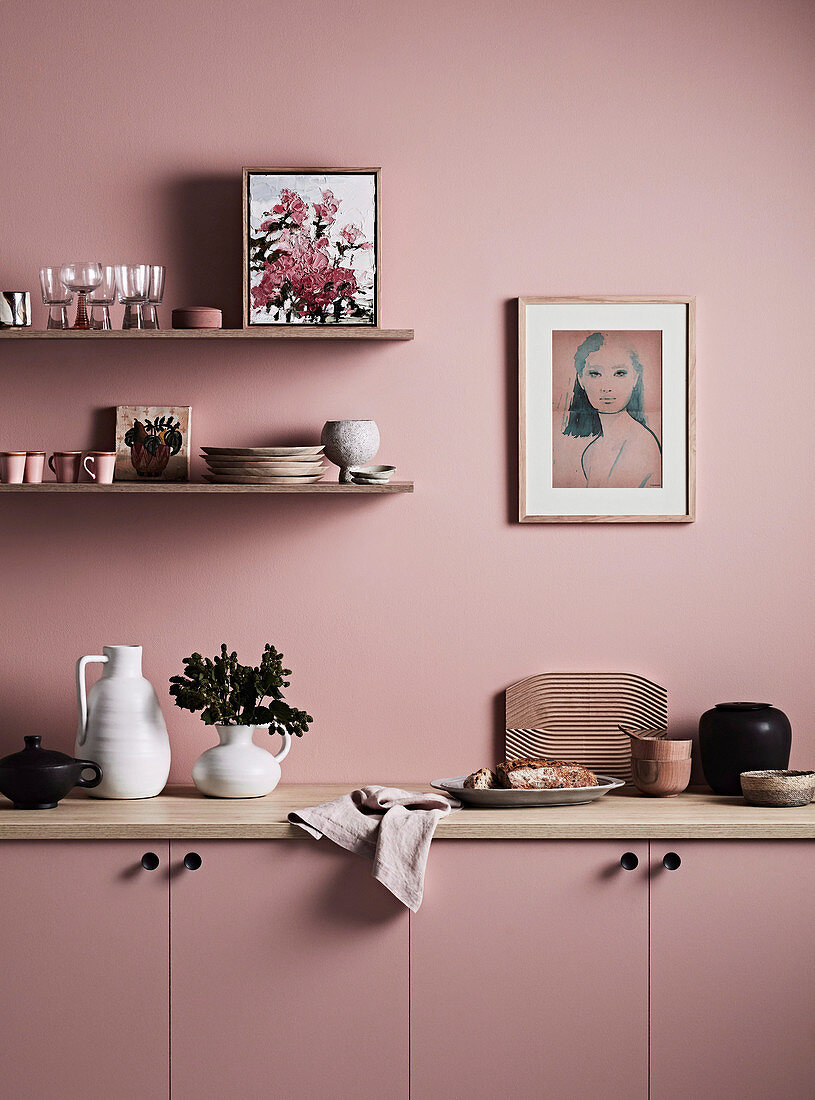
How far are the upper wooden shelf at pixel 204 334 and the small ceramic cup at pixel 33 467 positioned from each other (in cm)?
27

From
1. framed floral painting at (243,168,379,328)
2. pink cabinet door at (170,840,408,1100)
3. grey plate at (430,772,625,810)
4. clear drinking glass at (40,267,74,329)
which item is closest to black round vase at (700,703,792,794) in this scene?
grey plate at (430,772,625,810)

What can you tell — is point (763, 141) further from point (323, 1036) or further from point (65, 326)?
point (323, 1036)

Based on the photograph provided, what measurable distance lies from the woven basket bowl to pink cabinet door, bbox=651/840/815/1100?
151mm

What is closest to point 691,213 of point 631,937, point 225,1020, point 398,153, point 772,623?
point 398,153

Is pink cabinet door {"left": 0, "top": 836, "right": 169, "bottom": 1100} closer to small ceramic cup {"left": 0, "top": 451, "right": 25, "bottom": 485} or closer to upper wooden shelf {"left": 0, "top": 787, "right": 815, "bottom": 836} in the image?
upper wooden shelf {"left": 0, "top": 787, "right": 815, "bottom": 836}

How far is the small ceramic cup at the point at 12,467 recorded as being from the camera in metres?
2.57

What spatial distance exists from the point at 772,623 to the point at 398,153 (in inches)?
58.0

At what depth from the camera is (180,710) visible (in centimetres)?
272

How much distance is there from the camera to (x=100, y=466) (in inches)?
101

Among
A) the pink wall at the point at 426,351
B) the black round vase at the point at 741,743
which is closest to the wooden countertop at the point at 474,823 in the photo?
the black round vase at the point at 741,743

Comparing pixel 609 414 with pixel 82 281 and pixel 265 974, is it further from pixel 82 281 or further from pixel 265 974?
pixel 265 974

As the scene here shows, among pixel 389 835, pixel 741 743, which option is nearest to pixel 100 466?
pixel 389 835

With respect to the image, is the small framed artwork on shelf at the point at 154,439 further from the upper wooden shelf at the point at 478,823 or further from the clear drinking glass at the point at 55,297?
the upper wooden shelf at the point at 478,823

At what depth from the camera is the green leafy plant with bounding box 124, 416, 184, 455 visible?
8.83 ft
